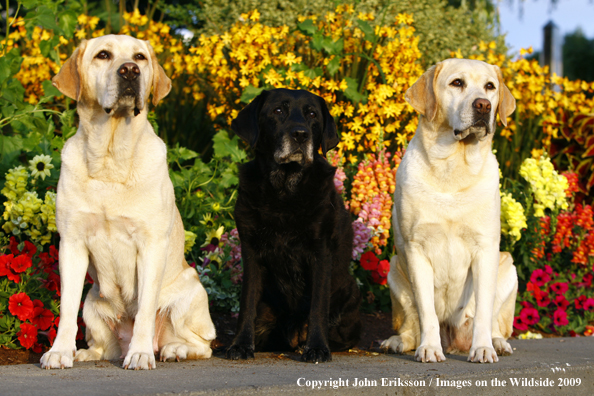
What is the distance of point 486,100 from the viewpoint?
11.4ft

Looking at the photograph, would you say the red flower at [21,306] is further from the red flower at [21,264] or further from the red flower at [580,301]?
the red flower at [580,301]

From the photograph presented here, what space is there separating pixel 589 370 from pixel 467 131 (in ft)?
4.77

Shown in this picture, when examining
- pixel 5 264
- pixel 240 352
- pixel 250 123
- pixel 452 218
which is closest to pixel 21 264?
pixel 5 264

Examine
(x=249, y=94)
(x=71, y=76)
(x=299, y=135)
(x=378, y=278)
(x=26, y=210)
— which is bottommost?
(x=378, y=278)

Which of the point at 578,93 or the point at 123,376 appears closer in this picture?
the point at 123,376

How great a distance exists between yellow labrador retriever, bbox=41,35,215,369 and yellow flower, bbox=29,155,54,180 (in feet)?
4.17

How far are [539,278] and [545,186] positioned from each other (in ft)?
3.12

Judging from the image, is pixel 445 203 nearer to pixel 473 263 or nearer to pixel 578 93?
pixel 473 263

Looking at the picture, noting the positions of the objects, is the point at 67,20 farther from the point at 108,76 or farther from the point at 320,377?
the point at 320,377

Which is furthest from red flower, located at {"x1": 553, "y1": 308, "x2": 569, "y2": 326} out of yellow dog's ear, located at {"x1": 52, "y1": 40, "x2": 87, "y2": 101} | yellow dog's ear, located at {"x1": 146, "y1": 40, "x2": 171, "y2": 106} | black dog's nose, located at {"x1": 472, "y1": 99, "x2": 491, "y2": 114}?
yellow dog's ear, located at {"x1": 52, "y1": 40, "x2": 87, "y2": 101}

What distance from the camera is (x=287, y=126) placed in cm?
361

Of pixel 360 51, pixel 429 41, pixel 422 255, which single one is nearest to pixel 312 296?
pixel 422 255

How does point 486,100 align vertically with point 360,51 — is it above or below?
below

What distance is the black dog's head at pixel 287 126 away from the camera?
3.57 m
